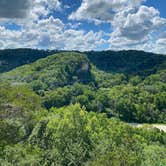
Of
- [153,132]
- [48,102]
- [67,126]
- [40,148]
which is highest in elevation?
[67,126]

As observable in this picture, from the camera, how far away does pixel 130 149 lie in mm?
63125

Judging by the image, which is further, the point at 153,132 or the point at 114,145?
the point at 153,132

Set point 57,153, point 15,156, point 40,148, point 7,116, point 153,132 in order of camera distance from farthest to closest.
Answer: point 153,132, point 7,116, point 40,148, point 57,153, point 15,156

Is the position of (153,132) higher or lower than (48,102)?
higher

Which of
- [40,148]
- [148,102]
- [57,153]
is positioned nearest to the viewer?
[57,153]

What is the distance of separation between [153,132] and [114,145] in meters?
42.3

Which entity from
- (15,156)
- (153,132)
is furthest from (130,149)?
(153,132)

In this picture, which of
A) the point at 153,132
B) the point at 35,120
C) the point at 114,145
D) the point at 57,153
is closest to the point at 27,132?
the point at 35,120

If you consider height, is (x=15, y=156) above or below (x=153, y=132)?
above

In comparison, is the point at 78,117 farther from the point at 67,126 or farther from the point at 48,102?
the point at 48,102

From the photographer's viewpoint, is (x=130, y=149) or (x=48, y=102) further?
(x=48, y=102)

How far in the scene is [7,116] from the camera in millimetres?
76875

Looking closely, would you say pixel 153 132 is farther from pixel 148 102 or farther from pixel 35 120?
pixel 148 102

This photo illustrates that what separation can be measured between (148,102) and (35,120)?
10631 cm
